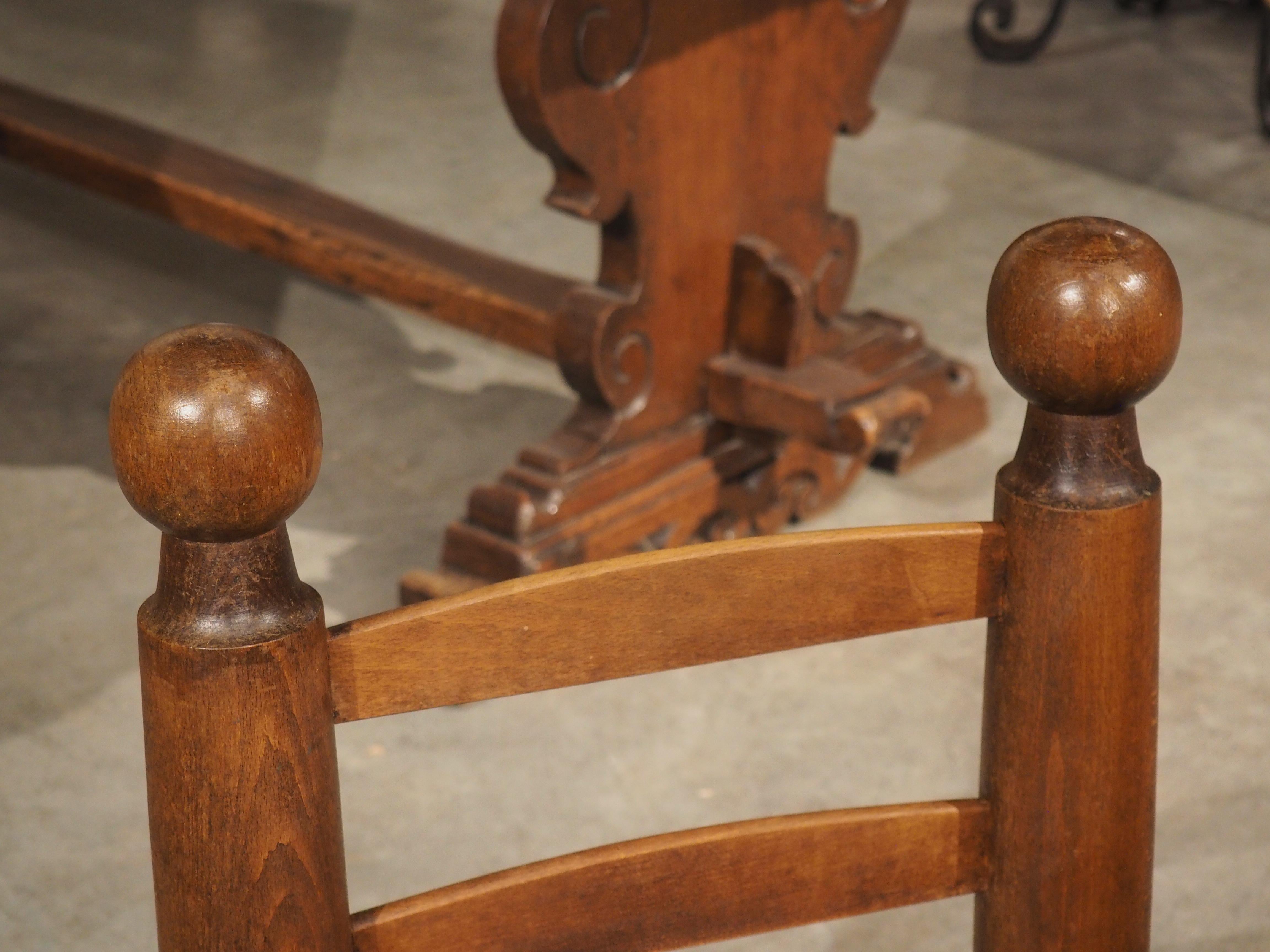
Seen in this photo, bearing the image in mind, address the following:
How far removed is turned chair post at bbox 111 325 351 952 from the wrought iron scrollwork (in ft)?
12.8

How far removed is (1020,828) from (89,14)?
434cm

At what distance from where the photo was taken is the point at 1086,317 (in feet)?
2.18

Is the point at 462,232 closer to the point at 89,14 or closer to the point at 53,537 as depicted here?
the point at 53,537

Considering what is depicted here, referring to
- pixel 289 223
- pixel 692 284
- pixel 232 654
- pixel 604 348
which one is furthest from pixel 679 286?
pixel 232 654

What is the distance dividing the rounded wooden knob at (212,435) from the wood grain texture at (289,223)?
1497 millimetres

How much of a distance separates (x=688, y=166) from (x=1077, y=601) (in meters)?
1.43

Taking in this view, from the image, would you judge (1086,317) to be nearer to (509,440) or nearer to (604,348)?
(604,348)

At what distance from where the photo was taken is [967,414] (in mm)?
2582

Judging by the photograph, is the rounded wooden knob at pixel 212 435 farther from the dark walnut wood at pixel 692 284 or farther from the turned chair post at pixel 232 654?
the dark walnut wood at pixel 692 284

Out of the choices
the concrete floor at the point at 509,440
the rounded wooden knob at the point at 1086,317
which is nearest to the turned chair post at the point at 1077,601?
the rounded wooden knob at the point at 1086,317

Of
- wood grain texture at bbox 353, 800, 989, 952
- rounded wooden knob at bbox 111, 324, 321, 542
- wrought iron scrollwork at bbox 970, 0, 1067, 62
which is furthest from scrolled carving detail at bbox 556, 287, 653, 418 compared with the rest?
wrought iron scrollwork at bbox 970, 0, 1067, 62

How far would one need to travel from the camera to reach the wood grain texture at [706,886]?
0.73 meters

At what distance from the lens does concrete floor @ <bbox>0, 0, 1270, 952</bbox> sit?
179 centimetres

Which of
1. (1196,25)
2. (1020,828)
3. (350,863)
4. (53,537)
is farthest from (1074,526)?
(1196,25)
